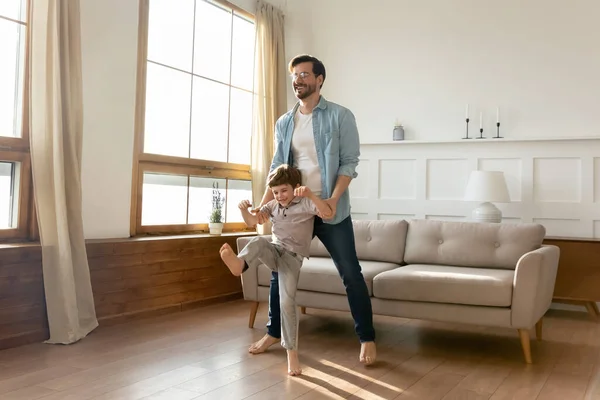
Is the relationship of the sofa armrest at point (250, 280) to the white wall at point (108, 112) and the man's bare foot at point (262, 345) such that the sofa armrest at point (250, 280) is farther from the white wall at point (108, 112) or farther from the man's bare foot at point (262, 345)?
the white wall at point (108, 112)

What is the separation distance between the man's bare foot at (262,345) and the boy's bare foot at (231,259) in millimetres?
579

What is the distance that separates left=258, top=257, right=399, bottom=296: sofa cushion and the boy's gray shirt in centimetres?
62

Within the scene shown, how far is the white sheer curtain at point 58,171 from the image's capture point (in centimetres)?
284

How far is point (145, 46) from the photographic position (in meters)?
3.75

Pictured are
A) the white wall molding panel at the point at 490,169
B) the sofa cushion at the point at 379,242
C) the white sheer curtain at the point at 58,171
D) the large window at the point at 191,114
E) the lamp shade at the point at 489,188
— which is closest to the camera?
the white sheer curtain at the point at 58,171

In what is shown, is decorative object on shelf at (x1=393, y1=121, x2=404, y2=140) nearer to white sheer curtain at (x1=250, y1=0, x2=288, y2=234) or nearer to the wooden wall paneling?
white sheer curtain at (x1=250, y1=0, x2=288, y2=234)

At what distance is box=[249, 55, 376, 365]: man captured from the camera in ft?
8.06

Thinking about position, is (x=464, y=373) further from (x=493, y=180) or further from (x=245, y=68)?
(x=245, y=68)

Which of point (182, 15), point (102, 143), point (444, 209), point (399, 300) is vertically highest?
point (182, 15)

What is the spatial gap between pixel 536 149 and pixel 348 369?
2.77 meters

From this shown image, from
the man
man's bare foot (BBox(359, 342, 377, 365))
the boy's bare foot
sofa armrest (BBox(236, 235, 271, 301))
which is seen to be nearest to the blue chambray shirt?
the man

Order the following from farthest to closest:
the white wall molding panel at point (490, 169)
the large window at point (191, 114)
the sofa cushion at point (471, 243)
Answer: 1. the white wall molding panel at point (490, 169)
2. the large window at point (191, 114)
3. the sofa cushion at point (471, 243)

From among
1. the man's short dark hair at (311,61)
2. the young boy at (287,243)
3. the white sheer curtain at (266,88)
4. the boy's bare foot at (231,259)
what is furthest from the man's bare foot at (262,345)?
the white sheer curtain at (266,88)

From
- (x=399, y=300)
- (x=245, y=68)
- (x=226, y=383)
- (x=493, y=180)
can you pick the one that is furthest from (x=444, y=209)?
(x=226, y=383)
